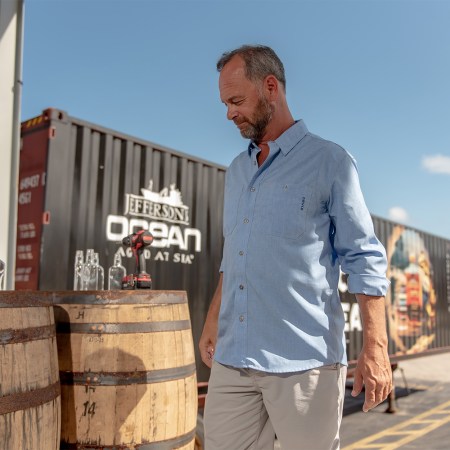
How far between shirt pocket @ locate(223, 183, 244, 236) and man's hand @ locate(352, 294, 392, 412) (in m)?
0.62

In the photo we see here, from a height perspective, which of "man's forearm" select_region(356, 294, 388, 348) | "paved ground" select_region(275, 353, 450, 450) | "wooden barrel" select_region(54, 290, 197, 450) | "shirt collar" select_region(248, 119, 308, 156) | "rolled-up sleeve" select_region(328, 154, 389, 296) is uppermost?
"shirt collar" select_region(248, 119, 308, 156)

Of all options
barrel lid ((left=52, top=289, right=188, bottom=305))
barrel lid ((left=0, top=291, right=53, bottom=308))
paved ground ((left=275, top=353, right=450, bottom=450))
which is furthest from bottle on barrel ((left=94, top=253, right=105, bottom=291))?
paved ground ((left=275, top=353, right=450, bottom=450))

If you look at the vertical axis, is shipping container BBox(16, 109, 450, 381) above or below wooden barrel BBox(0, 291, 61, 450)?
above

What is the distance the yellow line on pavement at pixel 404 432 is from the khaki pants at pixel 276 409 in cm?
381

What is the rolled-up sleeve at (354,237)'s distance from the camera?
1.83 m

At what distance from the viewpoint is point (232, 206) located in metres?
2.25

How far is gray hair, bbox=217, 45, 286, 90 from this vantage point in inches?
81.8

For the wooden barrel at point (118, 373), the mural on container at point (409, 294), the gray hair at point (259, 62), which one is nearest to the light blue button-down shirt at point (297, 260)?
the gray hair at point (259, 62)

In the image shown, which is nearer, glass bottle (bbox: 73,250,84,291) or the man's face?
the man's face

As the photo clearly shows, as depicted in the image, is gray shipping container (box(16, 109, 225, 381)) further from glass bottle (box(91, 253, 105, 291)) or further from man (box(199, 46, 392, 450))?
man (box(199, 46, 392, 450))

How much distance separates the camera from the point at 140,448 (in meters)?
2.72

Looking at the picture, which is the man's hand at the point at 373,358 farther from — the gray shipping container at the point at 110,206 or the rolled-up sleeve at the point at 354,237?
the gray shipping container at the point at 110,206

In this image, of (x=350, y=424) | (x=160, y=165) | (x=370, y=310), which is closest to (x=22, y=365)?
(x=370, y=310)

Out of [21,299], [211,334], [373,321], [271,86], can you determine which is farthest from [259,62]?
[21,299]
